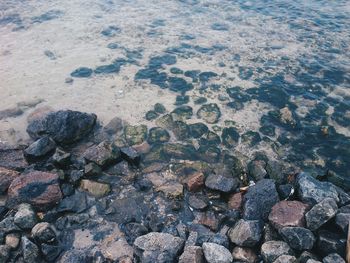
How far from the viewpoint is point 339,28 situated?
14.3 m

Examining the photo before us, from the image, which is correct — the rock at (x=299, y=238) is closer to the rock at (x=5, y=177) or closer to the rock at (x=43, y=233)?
the rock at (x=43, y=233)

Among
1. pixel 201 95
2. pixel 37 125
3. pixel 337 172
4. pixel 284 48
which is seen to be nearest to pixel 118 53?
pixel 201 95

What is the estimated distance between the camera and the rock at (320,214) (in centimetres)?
599

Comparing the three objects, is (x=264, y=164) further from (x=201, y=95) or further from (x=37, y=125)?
(x=37, y=125)

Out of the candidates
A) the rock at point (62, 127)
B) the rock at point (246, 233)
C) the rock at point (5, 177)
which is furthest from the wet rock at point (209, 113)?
the rock at point (5, 177)

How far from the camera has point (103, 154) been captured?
793 centimetres

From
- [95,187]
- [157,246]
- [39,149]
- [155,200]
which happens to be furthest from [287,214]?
[39,149]

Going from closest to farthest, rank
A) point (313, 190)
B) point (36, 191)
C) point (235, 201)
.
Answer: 1. point (313, 190)
2. point (36, 191)
3. point (235, 201)

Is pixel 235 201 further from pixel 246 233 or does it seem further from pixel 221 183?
pixel 246 233

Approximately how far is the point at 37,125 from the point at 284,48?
9194 mm

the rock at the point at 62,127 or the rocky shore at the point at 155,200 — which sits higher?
the rock at the point at 62,127

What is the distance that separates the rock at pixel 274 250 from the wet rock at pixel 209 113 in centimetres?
424

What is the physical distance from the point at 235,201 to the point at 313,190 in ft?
5.08

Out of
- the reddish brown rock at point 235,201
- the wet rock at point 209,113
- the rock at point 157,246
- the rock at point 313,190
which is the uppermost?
the rock at point 313,190
